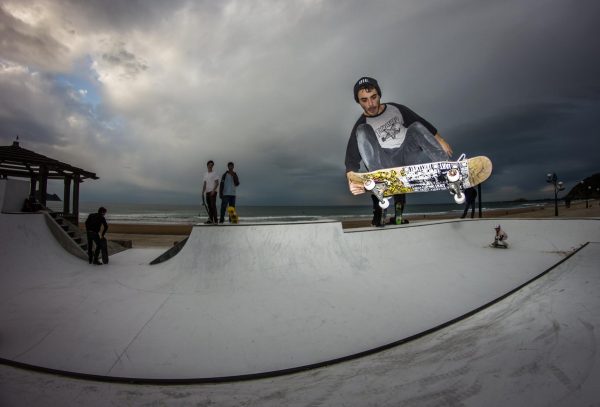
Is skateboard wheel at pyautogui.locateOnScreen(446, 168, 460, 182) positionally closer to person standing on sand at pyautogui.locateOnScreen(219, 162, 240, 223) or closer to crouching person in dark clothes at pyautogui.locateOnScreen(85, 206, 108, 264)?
person standing on sand at pyautogui.locateOnScreen(219, 162, 240, 223)

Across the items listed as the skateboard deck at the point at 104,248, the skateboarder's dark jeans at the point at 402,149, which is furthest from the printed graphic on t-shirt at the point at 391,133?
the skateboard deck at the point at 104,248

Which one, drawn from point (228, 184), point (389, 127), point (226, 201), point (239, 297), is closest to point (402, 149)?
point (389, 127)

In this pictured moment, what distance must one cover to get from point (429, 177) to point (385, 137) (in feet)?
6.69

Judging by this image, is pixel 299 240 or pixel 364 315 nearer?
pixel 364 315

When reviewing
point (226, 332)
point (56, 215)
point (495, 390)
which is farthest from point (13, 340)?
point (56, 215)

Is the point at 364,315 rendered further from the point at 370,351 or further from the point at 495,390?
the point at 495,390

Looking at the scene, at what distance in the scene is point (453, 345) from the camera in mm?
2729

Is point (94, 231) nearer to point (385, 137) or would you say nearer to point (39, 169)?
point (39, 169)

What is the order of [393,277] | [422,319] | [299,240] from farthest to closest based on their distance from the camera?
1. [299,240]
2. [393,277]
3. [422,319]

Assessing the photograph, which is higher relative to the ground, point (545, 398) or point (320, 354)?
point (545, 398)

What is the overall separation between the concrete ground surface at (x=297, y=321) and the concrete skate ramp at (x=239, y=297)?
0.03 metres

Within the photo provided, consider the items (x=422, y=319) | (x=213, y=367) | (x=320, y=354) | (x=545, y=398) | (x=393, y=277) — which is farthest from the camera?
(x=393, y=277)

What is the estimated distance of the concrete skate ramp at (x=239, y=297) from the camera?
9.60 ft

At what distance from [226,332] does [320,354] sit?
1.23 metres
